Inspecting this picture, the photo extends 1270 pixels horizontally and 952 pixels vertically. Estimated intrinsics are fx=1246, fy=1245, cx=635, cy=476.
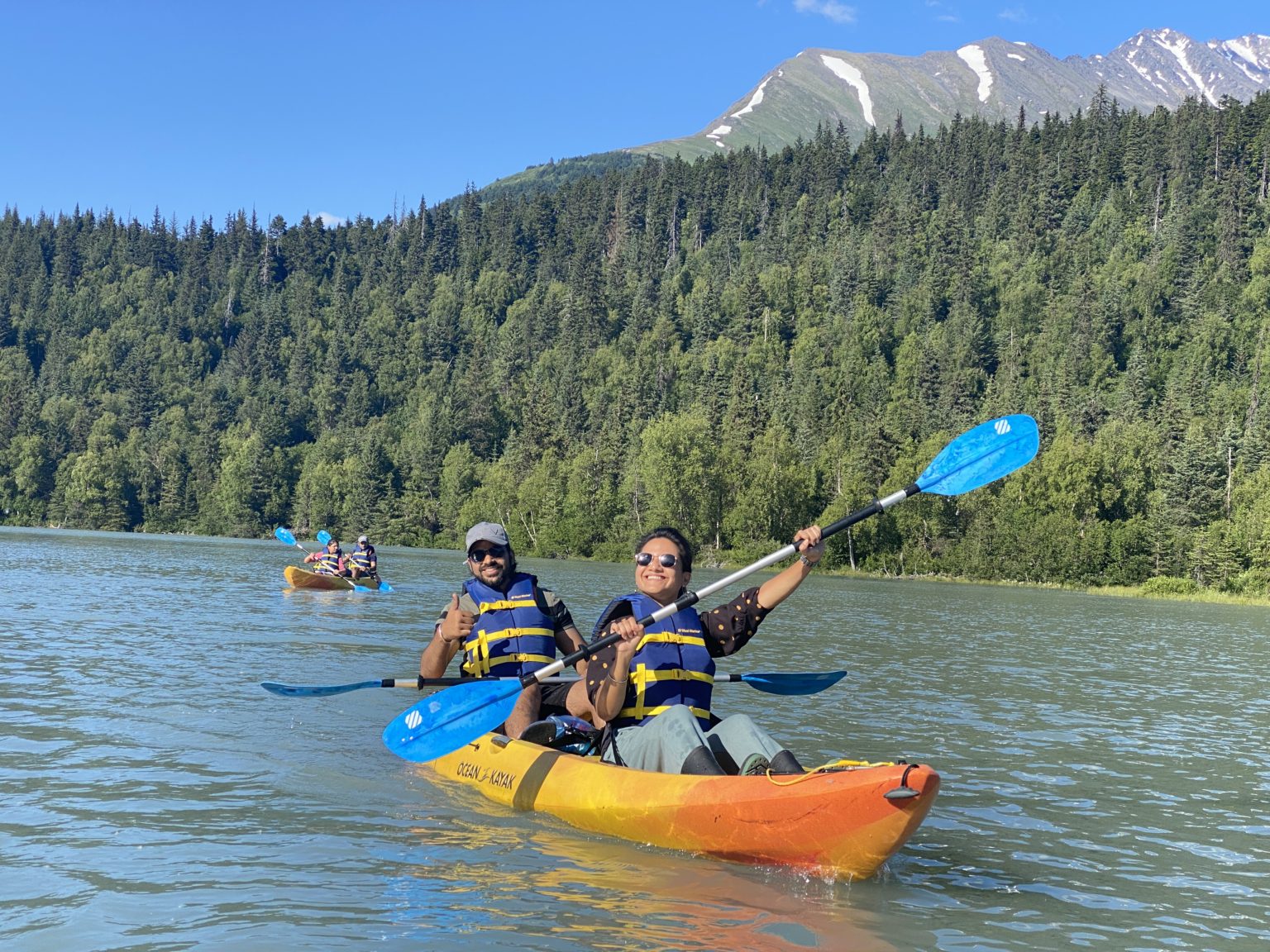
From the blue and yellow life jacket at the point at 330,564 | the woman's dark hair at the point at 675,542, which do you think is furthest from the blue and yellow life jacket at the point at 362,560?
the woman's dark hair at the point at 675,542

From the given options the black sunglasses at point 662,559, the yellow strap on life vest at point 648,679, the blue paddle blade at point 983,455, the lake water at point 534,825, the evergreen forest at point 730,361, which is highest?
Answer: the evergreen forest at point 730,361

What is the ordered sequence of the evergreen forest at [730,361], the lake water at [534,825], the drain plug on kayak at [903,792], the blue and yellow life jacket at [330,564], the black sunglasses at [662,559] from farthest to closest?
the evergreen forest at [730,361], the blue and yellow life jacket at [330,564], the black sunglasses at [662,559], the drain plug on kayak at [903,792], the lake water at [534,825]

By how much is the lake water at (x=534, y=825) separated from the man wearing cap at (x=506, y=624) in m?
1.05

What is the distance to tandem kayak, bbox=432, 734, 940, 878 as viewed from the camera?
6.99 meters

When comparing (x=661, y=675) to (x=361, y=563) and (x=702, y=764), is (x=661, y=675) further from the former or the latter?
(x=361, y=563)

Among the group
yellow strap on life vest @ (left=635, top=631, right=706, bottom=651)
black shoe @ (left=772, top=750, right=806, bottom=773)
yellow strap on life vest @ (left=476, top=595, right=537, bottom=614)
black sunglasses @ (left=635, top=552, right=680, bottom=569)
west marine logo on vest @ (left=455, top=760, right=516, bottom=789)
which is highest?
black sunglasses @ (left=635, top=552, right=680, bottom=569)

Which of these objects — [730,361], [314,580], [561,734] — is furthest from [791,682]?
[730,361]

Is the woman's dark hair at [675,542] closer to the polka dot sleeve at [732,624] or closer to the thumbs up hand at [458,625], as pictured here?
the polka dot sleeve at [732,624]

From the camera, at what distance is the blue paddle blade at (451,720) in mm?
9328

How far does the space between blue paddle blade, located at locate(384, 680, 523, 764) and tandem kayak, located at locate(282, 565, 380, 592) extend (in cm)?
2524

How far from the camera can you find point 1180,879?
814 cm

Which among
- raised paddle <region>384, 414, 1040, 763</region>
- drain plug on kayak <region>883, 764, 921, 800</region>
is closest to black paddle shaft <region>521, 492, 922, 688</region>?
raised paddle <region>384, 414, 1040, 763</region>

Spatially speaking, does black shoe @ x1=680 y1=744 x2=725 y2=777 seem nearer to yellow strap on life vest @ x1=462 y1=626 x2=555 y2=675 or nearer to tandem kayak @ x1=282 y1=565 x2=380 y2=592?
yellow strap on life vest @ x1=462 y1=626 x2=555 y2=675

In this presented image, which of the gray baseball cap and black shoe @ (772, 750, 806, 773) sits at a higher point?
the gray baseball cap
